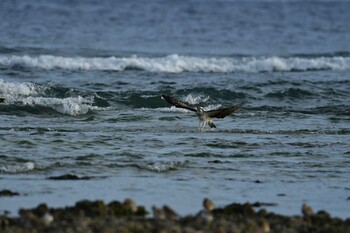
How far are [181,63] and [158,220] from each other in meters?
17.5

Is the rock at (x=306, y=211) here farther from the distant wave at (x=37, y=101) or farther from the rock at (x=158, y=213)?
the distant wave at (x=37, y=101)

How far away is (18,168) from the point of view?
11.0m

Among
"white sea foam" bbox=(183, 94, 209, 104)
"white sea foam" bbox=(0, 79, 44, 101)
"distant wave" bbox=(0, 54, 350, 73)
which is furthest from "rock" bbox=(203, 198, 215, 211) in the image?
"distant wave" bbox=(0, 54, 350, 73)

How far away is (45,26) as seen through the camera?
1487 inches

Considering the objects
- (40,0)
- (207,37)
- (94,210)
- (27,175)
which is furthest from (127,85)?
(40,0)

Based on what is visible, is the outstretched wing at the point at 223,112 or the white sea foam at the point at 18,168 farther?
the outstretched wing at the point at 223,112

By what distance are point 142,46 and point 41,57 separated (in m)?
7.42

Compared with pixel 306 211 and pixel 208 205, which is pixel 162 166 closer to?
pixel 208 205

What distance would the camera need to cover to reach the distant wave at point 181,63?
79.3 feet

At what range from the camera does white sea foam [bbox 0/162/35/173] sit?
429 inches

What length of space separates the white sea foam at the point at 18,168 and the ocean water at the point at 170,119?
15 millimetres

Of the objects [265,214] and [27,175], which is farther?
[27,175]

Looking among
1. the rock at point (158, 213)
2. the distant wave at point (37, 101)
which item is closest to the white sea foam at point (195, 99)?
the distant wave at point (37, 101)

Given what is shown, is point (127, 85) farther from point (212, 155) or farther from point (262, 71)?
point (212, 155)
